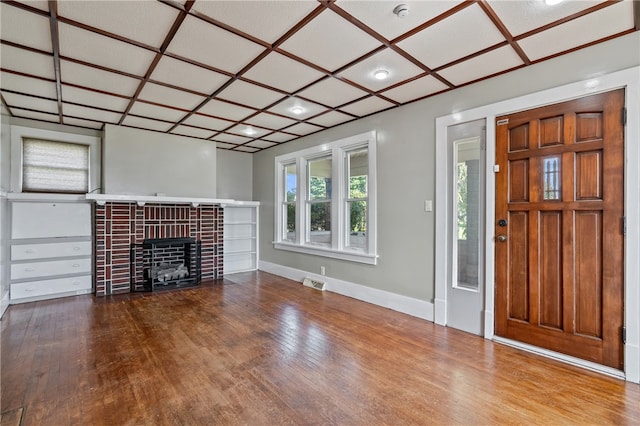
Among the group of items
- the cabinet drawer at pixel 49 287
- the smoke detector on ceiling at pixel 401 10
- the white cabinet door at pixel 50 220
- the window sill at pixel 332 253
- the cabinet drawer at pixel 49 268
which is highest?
the smoke detector on ceiling at pixel 401 10

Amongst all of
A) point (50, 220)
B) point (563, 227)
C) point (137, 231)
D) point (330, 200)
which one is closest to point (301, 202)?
point (330, 200)

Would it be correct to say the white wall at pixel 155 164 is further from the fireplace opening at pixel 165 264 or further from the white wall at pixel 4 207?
the white wall at pixel 4 207

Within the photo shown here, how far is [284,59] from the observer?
275 cm

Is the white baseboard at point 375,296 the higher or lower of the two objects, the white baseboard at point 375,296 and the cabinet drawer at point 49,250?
the lower

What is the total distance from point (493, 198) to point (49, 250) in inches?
231

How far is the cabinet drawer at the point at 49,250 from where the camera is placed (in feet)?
13.8

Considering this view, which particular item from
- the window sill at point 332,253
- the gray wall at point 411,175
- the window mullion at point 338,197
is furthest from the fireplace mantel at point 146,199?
the gray wall at point 411,175

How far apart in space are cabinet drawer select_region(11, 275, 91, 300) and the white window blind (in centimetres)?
140

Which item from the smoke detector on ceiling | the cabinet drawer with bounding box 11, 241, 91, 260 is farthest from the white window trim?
the smoke detector on ceiling

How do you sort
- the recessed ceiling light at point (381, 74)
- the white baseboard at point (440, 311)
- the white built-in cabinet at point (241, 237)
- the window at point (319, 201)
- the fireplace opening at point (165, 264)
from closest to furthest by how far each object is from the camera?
the recessed ceiling light at point (381, 74)
the white baseboard at point (440, 311)
the fireplace opening at point (165, 264)
the window at point (319, 201)
the white built-in cabinet at point (241, 237)

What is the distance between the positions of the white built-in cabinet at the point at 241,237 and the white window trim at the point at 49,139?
2241 mm

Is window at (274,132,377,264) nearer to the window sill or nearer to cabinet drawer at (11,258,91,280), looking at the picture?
the window sill

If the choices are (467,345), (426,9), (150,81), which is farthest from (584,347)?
(150,81)

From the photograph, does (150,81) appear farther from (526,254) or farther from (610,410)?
(610,410)
